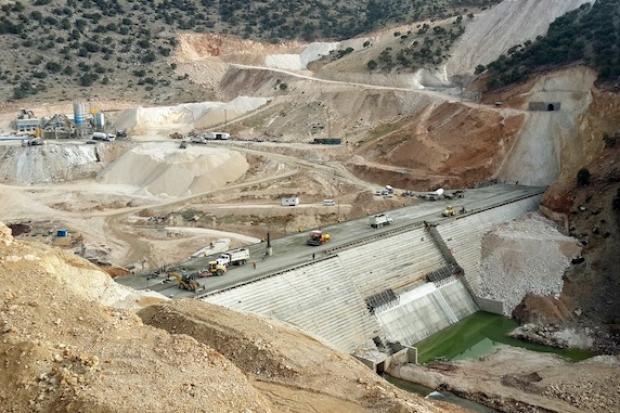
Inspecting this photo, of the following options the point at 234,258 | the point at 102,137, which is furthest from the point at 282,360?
the point at 102,137

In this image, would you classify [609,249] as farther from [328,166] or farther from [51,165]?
[51,165]

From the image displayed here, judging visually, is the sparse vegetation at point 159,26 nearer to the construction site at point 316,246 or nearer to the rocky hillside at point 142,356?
the construction site at point 316,246

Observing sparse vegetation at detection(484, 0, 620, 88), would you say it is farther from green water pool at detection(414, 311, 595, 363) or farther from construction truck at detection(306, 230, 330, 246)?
construction truck at detection(306, 230, 330, 246)

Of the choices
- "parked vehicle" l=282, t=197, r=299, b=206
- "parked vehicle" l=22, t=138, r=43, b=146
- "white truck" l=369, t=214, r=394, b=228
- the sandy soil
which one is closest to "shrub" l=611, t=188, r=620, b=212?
the sandy soil

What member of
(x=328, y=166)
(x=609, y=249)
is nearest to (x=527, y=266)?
(x=609, y=249)

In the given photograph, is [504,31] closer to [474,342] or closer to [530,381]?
[474,342]
